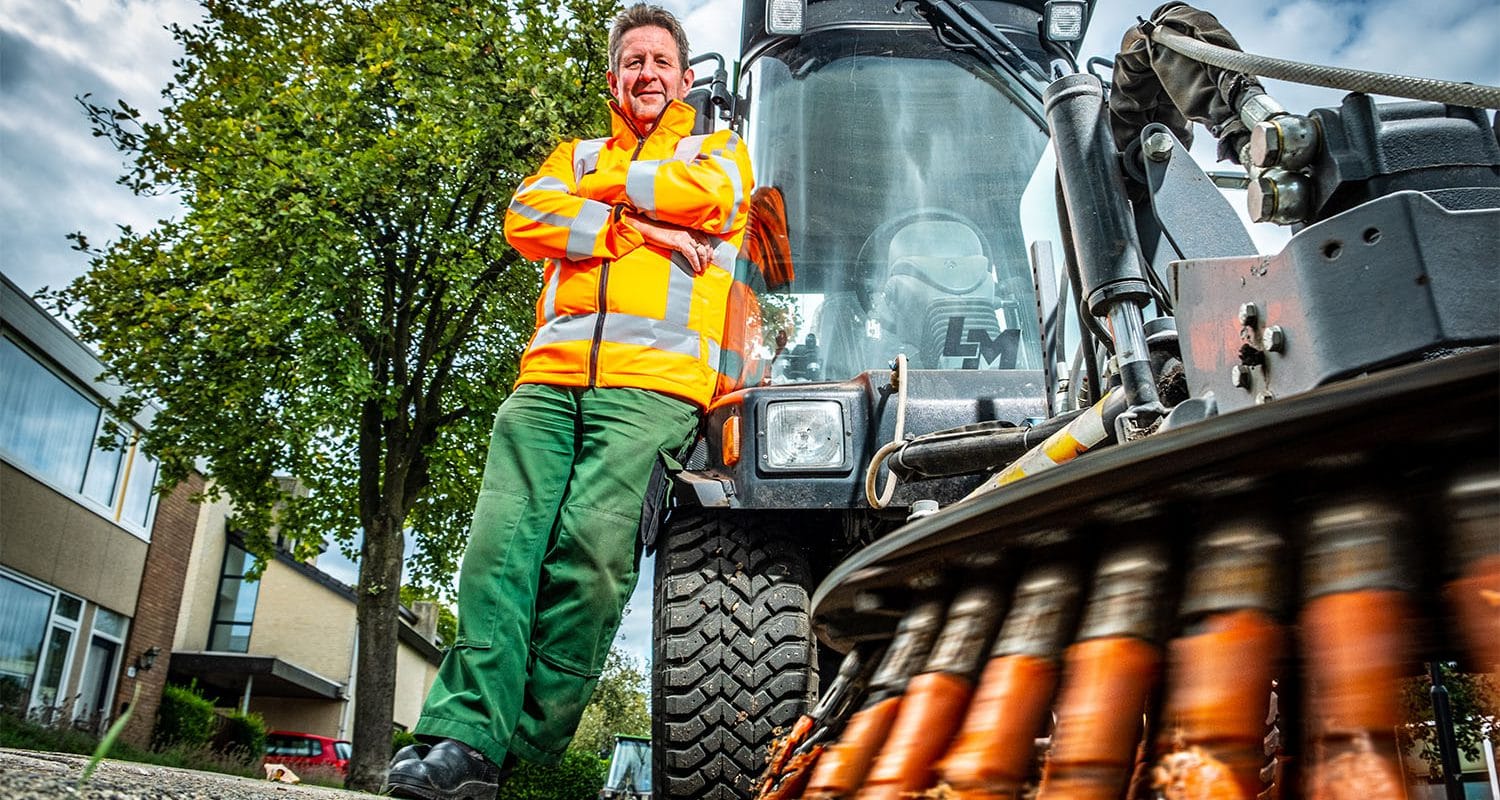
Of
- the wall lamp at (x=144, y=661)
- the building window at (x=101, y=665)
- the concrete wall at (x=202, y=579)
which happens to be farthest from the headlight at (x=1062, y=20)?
the concrete wall at (x=202, y=579)

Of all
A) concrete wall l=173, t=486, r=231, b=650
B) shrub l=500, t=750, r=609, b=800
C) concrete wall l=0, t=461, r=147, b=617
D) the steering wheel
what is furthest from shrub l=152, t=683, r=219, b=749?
the steering wheel

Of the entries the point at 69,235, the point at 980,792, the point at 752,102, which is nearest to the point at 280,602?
the point at 69,235

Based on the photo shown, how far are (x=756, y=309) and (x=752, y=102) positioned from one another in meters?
0.96

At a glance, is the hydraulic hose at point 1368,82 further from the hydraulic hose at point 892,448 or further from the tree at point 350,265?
the tree at point 350,265

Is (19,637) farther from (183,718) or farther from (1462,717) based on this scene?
(1462,717)

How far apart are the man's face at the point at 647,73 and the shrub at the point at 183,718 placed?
67.8 feet

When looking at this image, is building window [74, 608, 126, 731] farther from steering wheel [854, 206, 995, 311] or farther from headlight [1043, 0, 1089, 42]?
headlight [1043, 0, 1089, 42]

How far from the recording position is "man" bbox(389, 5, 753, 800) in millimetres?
2666

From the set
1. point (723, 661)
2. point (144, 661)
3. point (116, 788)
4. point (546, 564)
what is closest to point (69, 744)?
point (144, 661)

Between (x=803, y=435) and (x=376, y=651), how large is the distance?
1101 centimetres

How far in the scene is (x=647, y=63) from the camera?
3328 mm

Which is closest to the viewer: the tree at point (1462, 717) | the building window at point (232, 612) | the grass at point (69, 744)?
the tree at point (1462, 717)

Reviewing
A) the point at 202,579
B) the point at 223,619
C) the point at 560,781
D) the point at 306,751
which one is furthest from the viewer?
the point at 223,619

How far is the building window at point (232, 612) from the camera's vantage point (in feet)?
98.3
